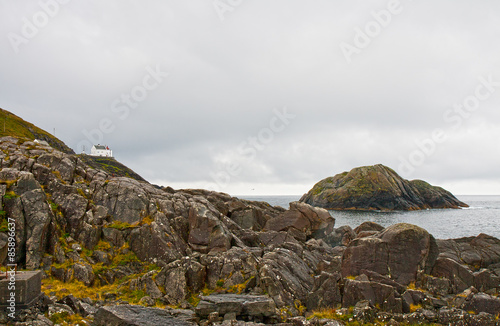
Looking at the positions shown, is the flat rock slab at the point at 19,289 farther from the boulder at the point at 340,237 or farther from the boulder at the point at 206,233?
the boulder at the point at 340,237

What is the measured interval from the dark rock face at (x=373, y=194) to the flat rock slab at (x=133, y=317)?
554ft

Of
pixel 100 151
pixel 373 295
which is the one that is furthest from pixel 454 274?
pixel 100 151

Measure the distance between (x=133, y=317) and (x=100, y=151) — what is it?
566 ft

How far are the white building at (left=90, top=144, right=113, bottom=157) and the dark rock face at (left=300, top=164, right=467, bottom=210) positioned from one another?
120 metres

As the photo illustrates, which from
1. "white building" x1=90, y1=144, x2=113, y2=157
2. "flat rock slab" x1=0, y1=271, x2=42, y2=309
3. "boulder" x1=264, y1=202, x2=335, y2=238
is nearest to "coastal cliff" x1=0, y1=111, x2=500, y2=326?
"flat rock slab" x1=0, y1=271, x2=42, y2=309

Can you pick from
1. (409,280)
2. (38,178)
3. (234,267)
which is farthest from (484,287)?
(38,178)

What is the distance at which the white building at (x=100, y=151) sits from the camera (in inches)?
6850

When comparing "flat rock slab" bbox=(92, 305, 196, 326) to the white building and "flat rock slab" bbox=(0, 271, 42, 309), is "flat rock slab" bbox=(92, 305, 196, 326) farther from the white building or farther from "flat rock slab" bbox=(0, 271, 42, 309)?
the white building

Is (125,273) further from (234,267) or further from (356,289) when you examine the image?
(356,289)

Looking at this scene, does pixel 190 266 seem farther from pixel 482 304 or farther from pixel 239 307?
pixel 482 304

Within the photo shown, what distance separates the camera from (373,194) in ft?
573

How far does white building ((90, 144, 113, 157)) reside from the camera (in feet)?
571

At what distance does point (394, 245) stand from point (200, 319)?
16.0m

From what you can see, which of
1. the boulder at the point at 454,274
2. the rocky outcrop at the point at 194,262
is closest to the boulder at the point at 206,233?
the rocky outcrop at the point at 194,262
